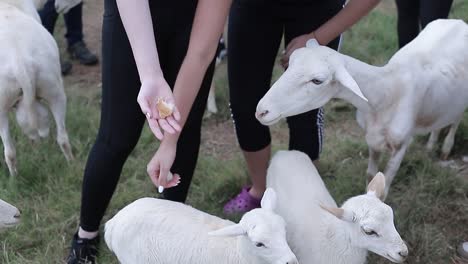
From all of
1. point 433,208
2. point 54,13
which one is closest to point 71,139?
point 54,13

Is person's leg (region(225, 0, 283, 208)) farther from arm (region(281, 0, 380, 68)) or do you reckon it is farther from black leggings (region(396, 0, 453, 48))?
black leggings (region(396, 0, 453, 48))

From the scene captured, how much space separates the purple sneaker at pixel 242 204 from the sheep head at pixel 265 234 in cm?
107

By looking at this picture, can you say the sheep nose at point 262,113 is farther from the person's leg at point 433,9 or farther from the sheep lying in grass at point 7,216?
the person's leg at point 433,9

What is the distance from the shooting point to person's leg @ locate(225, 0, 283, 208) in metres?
2.52

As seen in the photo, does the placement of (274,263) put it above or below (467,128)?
above

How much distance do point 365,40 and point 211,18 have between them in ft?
11.8

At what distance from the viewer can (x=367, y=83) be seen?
2500mm

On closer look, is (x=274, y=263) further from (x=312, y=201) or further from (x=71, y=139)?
(x=71, y=139)

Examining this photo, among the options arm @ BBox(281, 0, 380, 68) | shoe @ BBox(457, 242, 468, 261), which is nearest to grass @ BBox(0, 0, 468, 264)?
shoe @ BBox(457, 242, 468, 261)

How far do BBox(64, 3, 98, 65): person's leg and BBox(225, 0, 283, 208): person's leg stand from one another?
9.21ft

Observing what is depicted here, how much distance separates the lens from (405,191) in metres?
3.26

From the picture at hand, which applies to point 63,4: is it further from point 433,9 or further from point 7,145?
point 433,9

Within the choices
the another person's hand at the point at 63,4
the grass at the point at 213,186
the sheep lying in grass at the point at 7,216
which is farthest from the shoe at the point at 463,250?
the another person's hand at the point at 63,4

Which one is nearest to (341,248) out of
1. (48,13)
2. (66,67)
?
(48,13)
